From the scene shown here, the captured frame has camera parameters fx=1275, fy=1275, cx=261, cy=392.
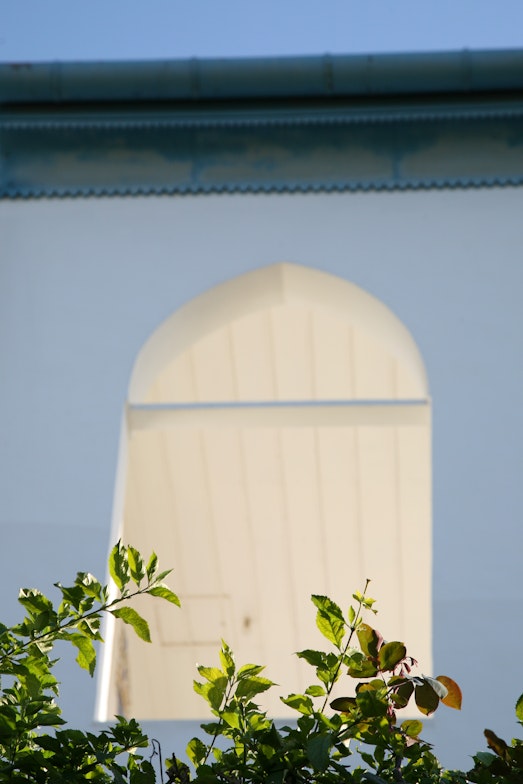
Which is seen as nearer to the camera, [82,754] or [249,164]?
[82,754]

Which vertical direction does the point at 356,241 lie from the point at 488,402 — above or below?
above

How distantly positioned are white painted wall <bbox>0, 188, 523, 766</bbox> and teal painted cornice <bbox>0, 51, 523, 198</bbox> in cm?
12

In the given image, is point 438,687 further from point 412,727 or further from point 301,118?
point 301,118

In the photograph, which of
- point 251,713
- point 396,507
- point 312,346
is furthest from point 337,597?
point 251,713

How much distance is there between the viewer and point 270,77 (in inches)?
212

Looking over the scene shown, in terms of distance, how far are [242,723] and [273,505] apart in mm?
5733

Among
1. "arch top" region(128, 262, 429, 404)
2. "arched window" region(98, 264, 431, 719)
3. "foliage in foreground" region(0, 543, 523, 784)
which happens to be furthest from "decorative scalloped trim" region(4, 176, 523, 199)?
"foliage in foreground" region(0, 543, 523, 784)

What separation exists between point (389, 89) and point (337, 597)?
11.5 feet

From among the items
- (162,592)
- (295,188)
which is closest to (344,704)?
(162,592)

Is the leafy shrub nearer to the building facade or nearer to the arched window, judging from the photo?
the building facade

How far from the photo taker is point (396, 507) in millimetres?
7324

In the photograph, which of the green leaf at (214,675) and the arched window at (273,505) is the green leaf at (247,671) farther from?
the arched window at (273,505)

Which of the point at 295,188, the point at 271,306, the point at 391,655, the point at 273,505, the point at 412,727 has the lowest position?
the point at 412,727

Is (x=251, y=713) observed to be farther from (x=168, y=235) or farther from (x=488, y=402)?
(x=168, y=235)
